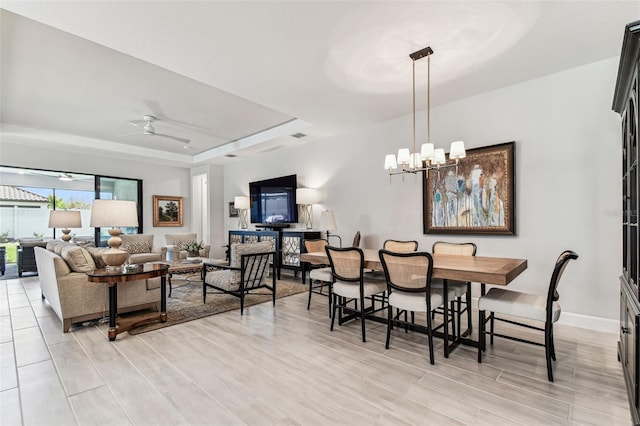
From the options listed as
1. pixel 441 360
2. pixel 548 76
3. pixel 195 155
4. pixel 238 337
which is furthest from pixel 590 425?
pixel 195 155

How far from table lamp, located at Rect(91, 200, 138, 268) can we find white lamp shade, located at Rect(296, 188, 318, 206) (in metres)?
2.92

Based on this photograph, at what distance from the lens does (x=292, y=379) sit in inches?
88.0

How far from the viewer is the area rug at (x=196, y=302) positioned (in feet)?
11.7

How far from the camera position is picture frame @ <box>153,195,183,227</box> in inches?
325

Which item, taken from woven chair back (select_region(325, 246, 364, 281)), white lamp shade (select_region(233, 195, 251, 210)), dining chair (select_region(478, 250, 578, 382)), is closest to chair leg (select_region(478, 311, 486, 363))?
dining chair (select_region(478, 250, 578, 382))

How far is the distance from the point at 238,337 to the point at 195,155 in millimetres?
6409

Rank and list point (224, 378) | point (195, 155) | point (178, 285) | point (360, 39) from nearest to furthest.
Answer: point (224, 378), point (360, 39), point (178, 285), point (195, 155)

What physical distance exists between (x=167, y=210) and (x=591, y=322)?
9.06 m

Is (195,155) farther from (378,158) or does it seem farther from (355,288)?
(355,288)

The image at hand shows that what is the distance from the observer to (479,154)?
3.89m

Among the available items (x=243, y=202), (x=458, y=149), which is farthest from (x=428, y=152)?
(x=243, y=202)

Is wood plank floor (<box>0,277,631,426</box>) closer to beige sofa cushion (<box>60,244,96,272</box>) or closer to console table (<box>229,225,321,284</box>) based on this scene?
beige sofa cushion (<box>60,244,96,272</box>)

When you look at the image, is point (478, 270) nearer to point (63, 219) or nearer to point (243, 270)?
point (243, 270)

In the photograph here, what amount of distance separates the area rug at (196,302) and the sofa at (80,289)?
45 cm
